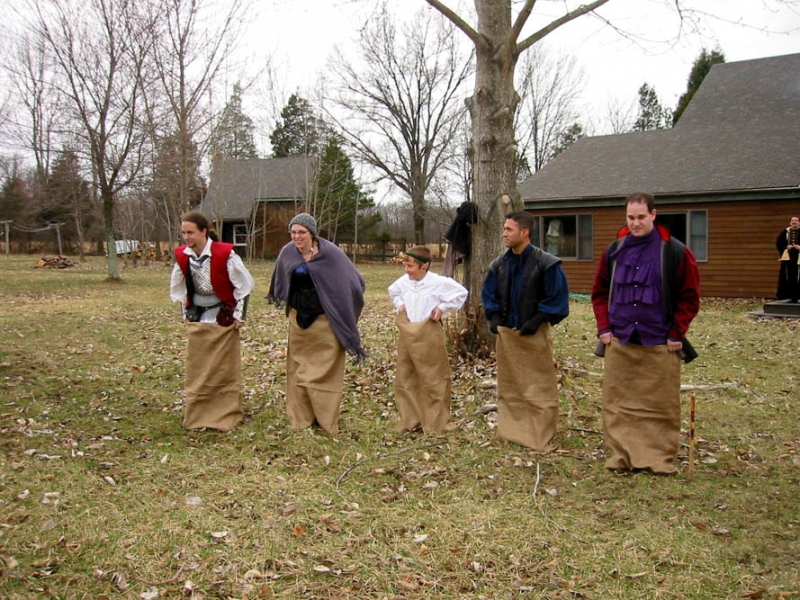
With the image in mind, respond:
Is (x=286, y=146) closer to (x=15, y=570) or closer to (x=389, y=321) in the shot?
(x=389, y=321)

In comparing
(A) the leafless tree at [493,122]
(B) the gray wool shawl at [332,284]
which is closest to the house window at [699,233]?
(A) the leafless tree at [493,122]

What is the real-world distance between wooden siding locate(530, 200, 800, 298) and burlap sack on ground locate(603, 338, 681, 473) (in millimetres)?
13284

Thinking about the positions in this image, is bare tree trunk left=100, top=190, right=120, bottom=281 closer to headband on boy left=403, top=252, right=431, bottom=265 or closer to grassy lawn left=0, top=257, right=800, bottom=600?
grassy lawn left=0, top=257, right=800, bottom=600

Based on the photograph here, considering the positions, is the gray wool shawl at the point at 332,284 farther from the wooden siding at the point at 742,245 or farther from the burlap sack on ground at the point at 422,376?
the wooden siding at the point at 742,245

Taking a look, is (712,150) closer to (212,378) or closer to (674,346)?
(674,346)

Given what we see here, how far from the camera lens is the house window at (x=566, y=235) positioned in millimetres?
19109

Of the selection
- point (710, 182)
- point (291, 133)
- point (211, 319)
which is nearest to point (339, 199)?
point (291, 133)

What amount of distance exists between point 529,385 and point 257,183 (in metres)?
36.0

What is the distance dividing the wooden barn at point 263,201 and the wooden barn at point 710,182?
1932 cm

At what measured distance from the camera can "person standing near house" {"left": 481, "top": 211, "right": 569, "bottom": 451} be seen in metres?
5.29

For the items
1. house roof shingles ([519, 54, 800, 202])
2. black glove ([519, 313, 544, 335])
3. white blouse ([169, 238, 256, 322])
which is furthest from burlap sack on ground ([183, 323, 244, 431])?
house roof shingles ([519, 54, 800, 202])

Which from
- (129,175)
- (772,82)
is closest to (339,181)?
(129,175)

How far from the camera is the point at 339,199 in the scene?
3541 cm

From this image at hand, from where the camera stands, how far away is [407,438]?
595 centimetres
